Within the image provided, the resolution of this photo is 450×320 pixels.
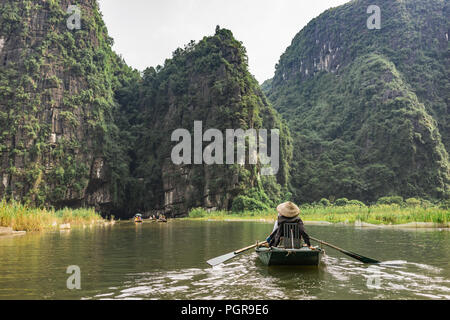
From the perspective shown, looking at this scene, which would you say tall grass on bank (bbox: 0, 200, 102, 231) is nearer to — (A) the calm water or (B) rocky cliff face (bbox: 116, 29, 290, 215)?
(A) the calm water

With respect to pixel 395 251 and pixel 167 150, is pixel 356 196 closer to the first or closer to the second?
pixel 167 150

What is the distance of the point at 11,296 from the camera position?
633 centimetres

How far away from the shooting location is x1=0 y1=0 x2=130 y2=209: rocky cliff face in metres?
Result: 47.9

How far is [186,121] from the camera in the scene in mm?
60062

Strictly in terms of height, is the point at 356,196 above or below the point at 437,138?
below

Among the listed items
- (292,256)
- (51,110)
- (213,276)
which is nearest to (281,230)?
(292,256)

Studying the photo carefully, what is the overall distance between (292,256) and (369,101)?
73.3 meters

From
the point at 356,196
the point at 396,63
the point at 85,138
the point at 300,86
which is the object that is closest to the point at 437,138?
the point at 356,196

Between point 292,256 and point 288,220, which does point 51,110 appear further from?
point 292,256

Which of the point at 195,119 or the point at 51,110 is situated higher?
the point at 195,119

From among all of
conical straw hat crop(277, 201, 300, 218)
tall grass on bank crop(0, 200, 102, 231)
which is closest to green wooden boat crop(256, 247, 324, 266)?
conical straw hat crop(277, 201, 300, 218)

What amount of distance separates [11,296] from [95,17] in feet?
213

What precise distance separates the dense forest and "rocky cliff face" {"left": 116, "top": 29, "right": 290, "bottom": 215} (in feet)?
0.68

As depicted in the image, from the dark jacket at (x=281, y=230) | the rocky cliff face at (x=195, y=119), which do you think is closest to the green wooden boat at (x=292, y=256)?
the dark jacket at (x=281, y=230)
